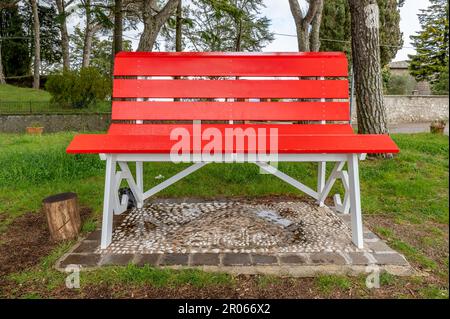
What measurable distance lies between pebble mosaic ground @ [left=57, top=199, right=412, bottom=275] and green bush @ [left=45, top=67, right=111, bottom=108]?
10.5 metres

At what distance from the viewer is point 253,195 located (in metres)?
3.41

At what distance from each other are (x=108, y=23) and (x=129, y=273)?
5.92 meters

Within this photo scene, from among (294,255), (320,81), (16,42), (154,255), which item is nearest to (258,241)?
(294,255)

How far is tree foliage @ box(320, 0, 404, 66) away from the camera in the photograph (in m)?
18.6

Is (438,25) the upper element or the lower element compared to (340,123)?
upper

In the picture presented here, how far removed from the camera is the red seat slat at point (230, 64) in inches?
104

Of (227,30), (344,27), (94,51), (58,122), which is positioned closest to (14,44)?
(94,51)

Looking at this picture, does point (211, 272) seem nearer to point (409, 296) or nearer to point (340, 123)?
point (409, 296)

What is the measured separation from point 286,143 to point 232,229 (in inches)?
34.9

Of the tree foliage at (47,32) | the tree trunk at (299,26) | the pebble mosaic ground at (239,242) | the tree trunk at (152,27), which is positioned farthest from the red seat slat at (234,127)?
the tree foliage at (47,32)

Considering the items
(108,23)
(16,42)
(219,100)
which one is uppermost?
(16,42)

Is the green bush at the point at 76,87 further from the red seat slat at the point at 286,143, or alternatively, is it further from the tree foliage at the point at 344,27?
the tree foliage at the point at 344,27

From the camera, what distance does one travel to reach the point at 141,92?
2.61 meters

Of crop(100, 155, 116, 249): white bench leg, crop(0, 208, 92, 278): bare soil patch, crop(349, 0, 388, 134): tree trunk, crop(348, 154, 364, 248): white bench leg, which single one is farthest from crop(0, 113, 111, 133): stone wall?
crop(348, 154, 364, 248): white bench leg
